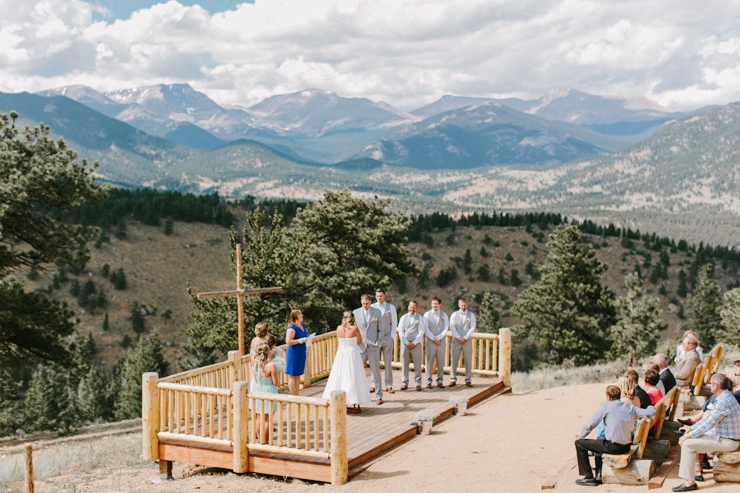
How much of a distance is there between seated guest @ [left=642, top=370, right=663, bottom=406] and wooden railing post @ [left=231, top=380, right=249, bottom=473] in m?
6.07

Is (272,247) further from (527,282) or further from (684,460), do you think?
(527,282)

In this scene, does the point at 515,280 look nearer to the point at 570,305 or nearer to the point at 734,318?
the point at 734,318

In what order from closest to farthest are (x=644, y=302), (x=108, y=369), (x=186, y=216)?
(x=644, y=302)
(x=108, y=369)
(x=186, y=216)

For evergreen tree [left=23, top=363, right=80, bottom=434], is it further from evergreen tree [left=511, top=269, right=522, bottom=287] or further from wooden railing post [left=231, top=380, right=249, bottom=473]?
evergreen tree [left=511, top=269, right=522, bottom=287]

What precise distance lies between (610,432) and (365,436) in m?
4.02

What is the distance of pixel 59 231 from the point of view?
17.2 meters

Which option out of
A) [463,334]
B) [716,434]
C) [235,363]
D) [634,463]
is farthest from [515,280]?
[716,434]

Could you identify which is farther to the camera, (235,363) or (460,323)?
(460,323)

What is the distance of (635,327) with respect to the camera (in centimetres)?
3672

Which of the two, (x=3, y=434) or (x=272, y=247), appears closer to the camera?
(x=272, y=247)

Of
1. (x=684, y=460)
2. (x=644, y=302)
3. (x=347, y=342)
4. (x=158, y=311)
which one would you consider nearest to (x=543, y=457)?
(x=684, y=460)

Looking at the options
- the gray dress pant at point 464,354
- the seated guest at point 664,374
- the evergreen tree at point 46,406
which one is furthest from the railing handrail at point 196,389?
the evergreen tree at point 46,406

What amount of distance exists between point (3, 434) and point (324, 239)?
2395 centimetres

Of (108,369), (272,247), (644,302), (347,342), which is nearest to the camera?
(347,342)
